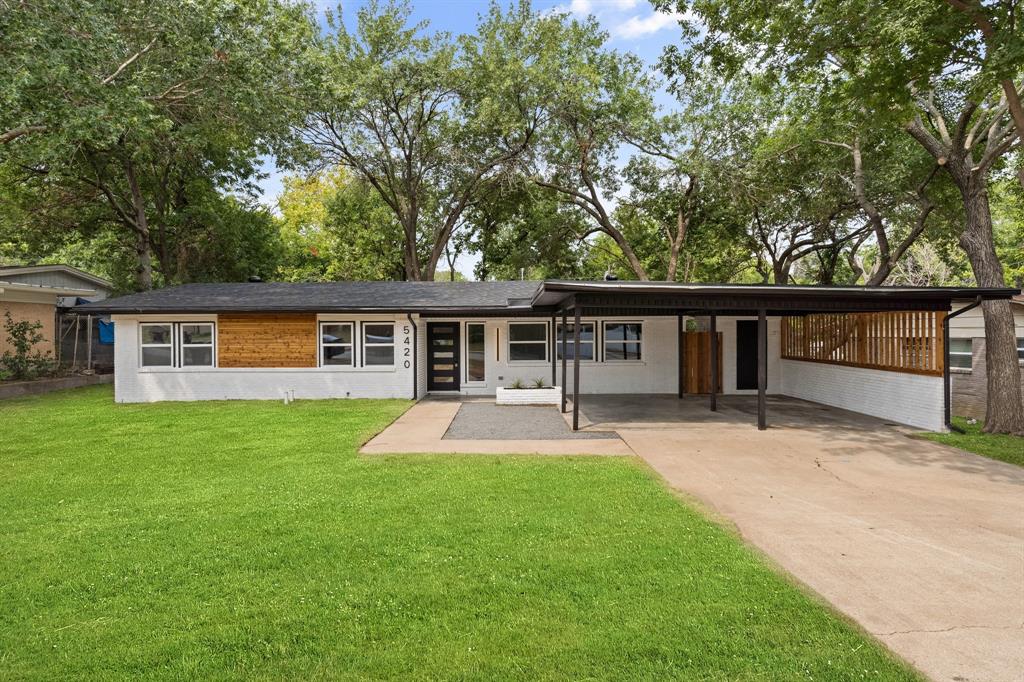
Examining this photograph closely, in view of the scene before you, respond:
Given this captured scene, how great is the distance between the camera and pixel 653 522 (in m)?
4.89

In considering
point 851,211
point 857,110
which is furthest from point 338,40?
point 851,211

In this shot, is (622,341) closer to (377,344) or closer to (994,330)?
(377,344)

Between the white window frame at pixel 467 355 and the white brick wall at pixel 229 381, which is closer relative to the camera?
the white brick wall at pixel 229 381

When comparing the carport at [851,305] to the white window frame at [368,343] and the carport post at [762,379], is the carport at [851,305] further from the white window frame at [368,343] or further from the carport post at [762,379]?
the white window frame at [368,343]

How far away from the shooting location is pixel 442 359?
15375 millimetres

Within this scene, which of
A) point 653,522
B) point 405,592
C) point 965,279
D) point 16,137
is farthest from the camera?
point 965,279

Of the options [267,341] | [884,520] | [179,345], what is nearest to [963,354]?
[884,520]

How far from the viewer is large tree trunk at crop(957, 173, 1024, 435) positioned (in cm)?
976

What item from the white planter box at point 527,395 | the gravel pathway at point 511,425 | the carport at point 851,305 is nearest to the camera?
the gravel pathway at point 511,425

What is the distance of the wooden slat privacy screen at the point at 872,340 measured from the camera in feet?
32.6

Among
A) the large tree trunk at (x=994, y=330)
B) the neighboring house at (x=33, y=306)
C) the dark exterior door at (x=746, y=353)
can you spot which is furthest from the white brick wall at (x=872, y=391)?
the neighboring house at (x=33, y=306)

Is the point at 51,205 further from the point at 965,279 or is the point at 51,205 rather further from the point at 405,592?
the point at 965,279

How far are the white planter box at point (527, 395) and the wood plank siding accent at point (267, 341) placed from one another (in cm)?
520

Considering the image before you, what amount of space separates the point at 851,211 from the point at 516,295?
14.2 meters
